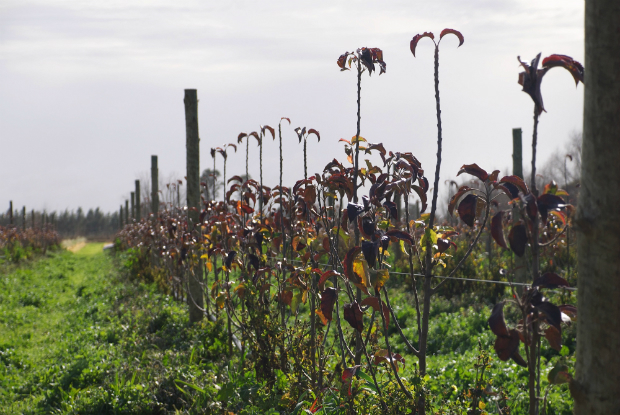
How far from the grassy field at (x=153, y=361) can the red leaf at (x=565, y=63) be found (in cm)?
164

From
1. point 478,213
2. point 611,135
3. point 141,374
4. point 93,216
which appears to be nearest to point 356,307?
point 478,213

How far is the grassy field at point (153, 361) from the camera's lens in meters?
3.68

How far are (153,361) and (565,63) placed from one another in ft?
14.4

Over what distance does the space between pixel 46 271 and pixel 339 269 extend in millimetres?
13411

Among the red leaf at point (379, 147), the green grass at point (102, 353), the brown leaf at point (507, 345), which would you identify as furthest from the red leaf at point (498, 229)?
the green grass at point (102, 353)

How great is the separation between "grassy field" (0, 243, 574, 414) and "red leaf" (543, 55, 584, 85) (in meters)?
1.64

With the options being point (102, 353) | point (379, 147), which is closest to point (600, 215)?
point (379, 147)

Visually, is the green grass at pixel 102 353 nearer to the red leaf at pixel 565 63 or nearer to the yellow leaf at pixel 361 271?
the yellow leaf at pixel 361 271

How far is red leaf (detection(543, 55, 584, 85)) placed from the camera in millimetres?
1502

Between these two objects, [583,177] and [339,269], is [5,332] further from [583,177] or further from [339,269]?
[583,177]

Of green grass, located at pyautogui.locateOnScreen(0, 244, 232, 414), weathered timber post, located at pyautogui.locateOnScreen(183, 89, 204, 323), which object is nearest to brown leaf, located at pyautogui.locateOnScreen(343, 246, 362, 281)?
green grass, located at pyautogui.locateOnScreen(0, 244, 232, 414)

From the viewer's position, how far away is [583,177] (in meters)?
1.26

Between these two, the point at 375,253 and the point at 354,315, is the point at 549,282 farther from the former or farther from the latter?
the point at 354,315

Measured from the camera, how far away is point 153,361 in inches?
186
